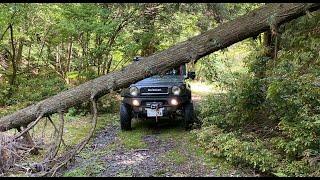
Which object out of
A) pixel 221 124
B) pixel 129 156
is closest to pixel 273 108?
pixel 221 124

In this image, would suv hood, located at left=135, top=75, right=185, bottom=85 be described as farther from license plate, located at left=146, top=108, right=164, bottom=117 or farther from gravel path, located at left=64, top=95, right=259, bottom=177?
gravel path, located at left=64, top=95, right=259, bottom=177

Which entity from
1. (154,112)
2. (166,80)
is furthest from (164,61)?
(166,80)

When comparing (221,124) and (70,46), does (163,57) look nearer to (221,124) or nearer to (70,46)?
(221,124)

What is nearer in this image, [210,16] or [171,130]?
[171,130]

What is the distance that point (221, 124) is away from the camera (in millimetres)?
7035

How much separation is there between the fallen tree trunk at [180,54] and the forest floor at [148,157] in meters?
1.17

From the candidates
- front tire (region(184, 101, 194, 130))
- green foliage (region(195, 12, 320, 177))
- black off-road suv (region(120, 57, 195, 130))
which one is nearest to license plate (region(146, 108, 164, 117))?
black off-road suv (region(120, 57, 195, 130))

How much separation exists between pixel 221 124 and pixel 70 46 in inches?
318

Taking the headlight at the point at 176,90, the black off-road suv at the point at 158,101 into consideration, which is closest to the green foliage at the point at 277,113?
the black off-road suv at the point at 158,101

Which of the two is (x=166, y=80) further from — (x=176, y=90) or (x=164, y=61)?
(x=164, y=61)

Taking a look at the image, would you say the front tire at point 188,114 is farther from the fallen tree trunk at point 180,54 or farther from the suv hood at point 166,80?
the fallen tree trunk at point 180,54

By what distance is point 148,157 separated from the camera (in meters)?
6.19

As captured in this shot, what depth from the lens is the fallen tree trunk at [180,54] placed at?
5578mm

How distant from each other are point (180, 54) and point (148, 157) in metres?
2.02
